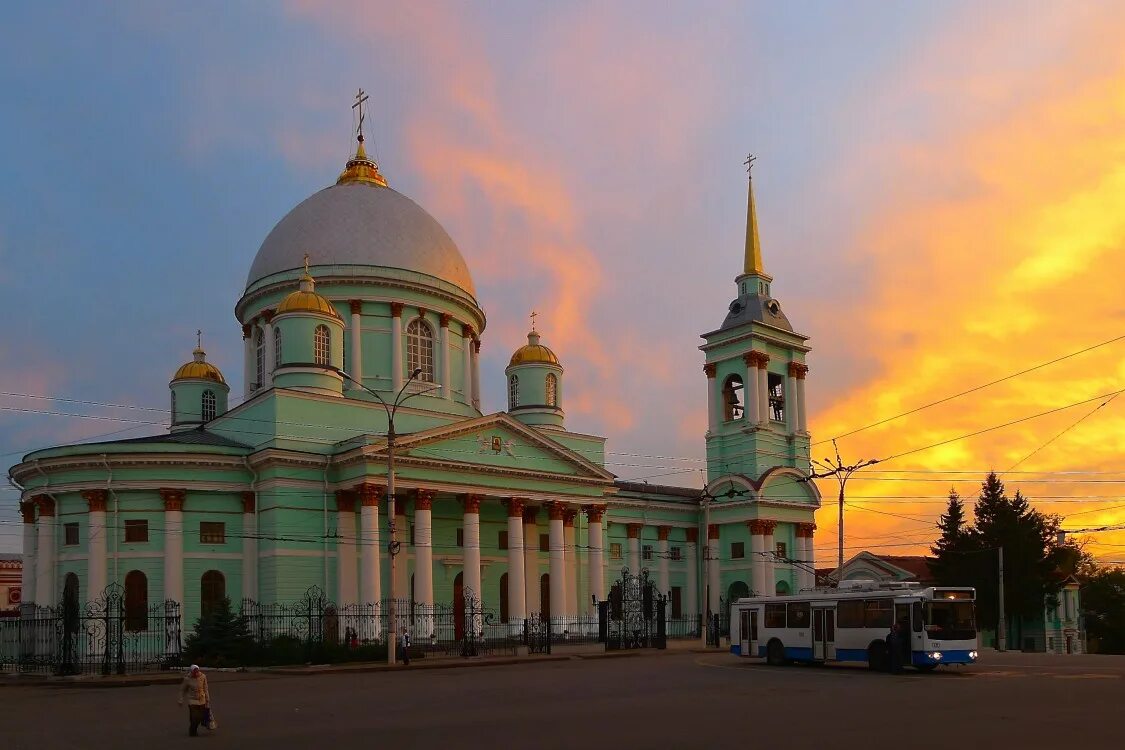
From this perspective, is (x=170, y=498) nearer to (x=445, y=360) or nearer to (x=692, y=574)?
(x=445, y=360)

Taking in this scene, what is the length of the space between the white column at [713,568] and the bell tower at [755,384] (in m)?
3.02

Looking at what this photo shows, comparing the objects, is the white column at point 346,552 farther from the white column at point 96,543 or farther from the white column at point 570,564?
the white column at point 570,564

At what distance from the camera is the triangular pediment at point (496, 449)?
1697 inches

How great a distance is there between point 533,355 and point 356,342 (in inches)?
379

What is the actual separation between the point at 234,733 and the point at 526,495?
31.1 m

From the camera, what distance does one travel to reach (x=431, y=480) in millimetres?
43656

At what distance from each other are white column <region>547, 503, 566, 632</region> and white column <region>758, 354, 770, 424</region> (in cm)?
1587

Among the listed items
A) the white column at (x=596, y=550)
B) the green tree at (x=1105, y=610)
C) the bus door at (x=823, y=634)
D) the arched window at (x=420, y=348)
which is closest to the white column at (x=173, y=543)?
the arched window at (x=420, y=348)

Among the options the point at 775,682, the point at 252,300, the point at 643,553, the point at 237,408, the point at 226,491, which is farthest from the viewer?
the point at 643,553

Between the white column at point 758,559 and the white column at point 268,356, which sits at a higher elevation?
the white column at point 268,356

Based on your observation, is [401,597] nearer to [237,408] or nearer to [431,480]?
[431,480]

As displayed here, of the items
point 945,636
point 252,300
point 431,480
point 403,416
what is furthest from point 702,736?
point 252,300

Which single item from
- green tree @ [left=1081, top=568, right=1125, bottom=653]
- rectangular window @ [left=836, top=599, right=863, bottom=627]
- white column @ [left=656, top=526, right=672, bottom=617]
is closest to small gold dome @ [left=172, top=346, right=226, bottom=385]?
white column @ [left=656, top=526, right=672, bottom=617]

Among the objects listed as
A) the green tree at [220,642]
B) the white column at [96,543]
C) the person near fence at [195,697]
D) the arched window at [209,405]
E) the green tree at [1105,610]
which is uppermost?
the arched window at [209,405]
